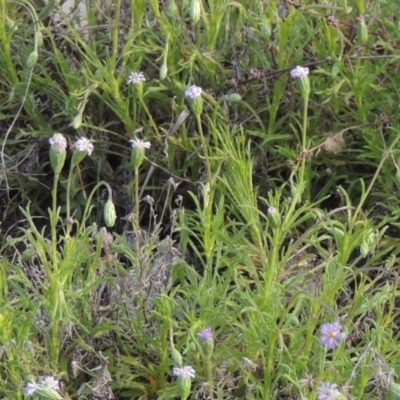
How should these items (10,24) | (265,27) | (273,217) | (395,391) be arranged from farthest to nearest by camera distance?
(10,24), (265,27), (273,217), (395,391)

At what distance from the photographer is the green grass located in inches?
75.3

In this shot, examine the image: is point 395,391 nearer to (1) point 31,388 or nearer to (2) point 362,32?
(1) point 31,388

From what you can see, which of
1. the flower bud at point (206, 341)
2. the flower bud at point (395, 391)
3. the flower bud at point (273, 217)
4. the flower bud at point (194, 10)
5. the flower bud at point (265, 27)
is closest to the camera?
the flower bud at point (395, 391)

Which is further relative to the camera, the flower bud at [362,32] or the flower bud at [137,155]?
the flower bud at [362,32]

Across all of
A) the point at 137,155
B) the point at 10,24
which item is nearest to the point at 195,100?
the point at 137,155

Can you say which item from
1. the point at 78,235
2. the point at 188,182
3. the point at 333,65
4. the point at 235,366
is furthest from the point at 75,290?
the point at 333,65

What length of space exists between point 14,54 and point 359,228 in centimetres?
120

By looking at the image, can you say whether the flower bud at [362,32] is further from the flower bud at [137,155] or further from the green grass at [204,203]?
the flower bud at [137,155]

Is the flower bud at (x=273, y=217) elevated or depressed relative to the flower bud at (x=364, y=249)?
elevated

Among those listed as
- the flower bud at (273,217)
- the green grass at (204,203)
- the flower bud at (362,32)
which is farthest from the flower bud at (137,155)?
the flower bud at (362,32)

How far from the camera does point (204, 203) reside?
207 cm

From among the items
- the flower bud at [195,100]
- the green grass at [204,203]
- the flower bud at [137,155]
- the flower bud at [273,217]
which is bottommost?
the green grass at [204,203]

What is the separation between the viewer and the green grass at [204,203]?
191cm

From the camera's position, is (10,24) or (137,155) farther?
(10,24)
